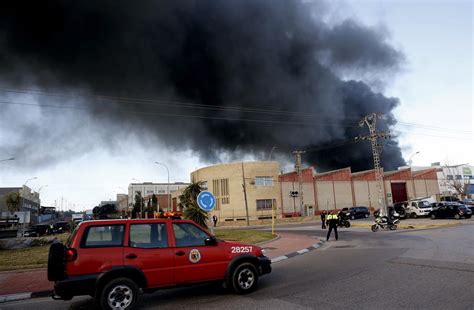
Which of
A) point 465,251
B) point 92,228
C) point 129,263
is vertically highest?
point 92,228

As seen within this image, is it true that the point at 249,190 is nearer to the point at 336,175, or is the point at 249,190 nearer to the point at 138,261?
the point at 336,175

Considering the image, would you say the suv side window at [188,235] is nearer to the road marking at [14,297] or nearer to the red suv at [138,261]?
the red suv at [138,261]

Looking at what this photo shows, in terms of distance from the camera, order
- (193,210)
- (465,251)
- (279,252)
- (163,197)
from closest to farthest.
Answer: (465,251), (279,252), (193,210), (163,197)

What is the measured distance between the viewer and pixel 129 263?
19.5ft

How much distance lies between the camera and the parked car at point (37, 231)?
3581cm

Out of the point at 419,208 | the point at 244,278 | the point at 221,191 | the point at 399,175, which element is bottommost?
the point at 244,278

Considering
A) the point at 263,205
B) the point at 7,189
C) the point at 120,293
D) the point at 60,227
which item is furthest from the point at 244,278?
the point at 7,189

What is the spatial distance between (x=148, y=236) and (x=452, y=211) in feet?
107

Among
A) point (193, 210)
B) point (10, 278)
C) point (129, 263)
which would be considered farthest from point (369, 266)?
point (193, 210)

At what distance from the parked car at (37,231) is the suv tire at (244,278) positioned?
1428 inches

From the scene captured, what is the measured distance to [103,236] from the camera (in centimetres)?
603

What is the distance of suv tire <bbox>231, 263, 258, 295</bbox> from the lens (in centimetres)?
674

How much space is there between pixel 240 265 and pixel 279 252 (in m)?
6.96

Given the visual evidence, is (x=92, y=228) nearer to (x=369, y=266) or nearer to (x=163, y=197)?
(x=369, y=266)
